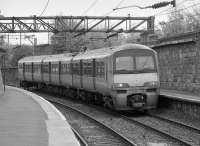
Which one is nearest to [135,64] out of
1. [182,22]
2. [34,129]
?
[34,129]

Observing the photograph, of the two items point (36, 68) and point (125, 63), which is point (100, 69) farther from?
point (36, 68)

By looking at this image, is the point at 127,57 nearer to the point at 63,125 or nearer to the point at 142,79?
the point at 142,79

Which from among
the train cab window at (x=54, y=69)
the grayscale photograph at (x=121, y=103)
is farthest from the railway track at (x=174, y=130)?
the train cab window at (x=54, y=69)

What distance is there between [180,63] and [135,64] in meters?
5.88

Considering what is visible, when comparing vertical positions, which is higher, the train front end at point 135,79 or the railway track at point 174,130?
the train front end at point 135,79

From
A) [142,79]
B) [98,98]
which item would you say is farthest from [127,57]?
[98,98]

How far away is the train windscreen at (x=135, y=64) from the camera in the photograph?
Answer: 17609 mm

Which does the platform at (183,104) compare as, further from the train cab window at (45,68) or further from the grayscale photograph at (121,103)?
the train cab window at (45,68)

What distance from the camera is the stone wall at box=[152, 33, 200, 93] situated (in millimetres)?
21219

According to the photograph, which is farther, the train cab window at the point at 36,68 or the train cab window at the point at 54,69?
the train cab window at the point at 36,68

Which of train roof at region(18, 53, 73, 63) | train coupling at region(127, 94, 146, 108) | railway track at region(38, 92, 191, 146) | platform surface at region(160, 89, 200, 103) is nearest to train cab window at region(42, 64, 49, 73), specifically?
train roof at region(18, 53, 73, 63)

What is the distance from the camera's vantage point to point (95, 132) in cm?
1391

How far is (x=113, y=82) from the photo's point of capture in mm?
17297

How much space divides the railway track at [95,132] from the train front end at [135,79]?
156 cm
